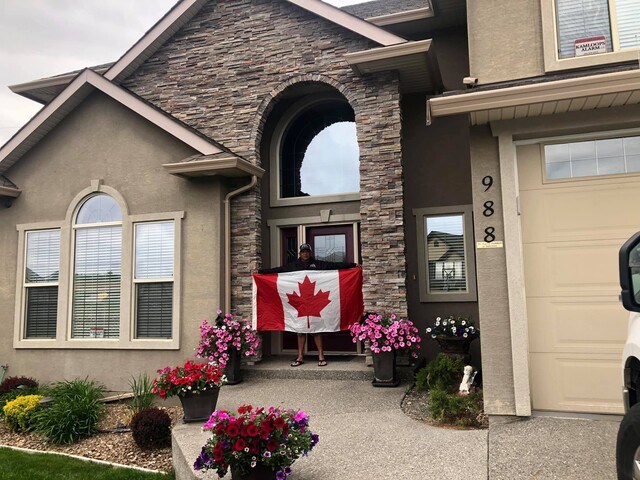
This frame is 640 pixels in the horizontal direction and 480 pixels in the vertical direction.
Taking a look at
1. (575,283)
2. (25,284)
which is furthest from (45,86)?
(575,283)

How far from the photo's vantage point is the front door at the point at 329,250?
347 inches

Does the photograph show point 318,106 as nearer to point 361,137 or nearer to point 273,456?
point 361,137

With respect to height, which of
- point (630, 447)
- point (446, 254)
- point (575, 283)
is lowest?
point (630, 447)

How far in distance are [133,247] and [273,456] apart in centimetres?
559

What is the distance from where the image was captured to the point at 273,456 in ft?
11.7

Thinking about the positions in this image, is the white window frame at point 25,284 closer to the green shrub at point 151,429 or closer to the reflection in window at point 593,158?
the green shrub at point 151,429

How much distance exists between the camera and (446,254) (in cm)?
841

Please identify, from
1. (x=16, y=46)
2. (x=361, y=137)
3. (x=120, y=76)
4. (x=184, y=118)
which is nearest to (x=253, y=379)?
(x=361, y=137)

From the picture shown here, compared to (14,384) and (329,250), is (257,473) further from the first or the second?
(14,384)

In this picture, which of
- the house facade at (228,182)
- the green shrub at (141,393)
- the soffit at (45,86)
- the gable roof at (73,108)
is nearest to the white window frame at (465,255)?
the house facade at (228,182)

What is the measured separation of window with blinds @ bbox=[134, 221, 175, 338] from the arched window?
0.39 metres

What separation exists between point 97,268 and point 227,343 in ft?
9.15

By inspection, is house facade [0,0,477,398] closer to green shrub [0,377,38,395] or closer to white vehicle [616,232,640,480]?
green shrub [0,377,38,395]

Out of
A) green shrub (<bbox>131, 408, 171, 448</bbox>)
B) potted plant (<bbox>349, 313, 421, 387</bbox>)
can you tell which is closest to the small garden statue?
potted plant (<bbox>349, 313, 421, 387</bbox>)
